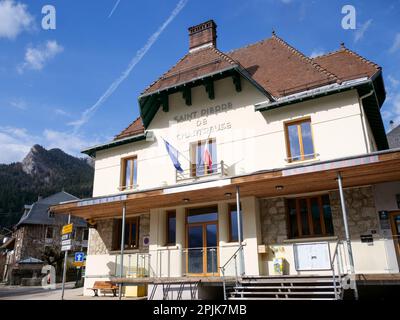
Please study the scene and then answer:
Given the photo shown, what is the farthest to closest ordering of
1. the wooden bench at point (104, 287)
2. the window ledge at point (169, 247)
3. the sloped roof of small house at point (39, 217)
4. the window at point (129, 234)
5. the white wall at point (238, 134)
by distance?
the sloped roof of small house at point (39, 217) < the window at point (129, 234) < the wooden bench at point (104, 287) < the window ledge at point (169, 247) < the white wall at point (238, 134)

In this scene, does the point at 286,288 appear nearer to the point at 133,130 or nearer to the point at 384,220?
the point at 384,220

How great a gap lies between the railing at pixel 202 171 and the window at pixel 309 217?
2.64 metres

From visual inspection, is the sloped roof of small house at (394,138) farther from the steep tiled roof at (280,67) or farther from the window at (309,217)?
the window at (309,217)

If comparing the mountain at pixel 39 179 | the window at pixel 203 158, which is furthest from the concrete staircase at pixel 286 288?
the mountain at pixel 39 179

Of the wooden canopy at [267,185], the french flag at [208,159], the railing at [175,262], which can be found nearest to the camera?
the wooden canopy at [267,185]

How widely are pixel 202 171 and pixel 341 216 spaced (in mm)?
5316

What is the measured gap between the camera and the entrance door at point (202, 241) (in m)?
12.7

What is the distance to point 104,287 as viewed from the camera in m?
15.0

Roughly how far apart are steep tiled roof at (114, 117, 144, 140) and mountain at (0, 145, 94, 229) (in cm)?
6709

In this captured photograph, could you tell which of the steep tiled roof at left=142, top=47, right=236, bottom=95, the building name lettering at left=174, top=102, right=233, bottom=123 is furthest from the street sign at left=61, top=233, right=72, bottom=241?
the steep tiled roof at left=142, top=47, right=236, bottom=95

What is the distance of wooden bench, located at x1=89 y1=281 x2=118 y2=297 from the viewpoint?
15.0 metres

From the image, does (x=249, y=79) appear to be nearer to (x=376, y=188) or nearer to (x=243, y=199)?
(x=243, y=199)
